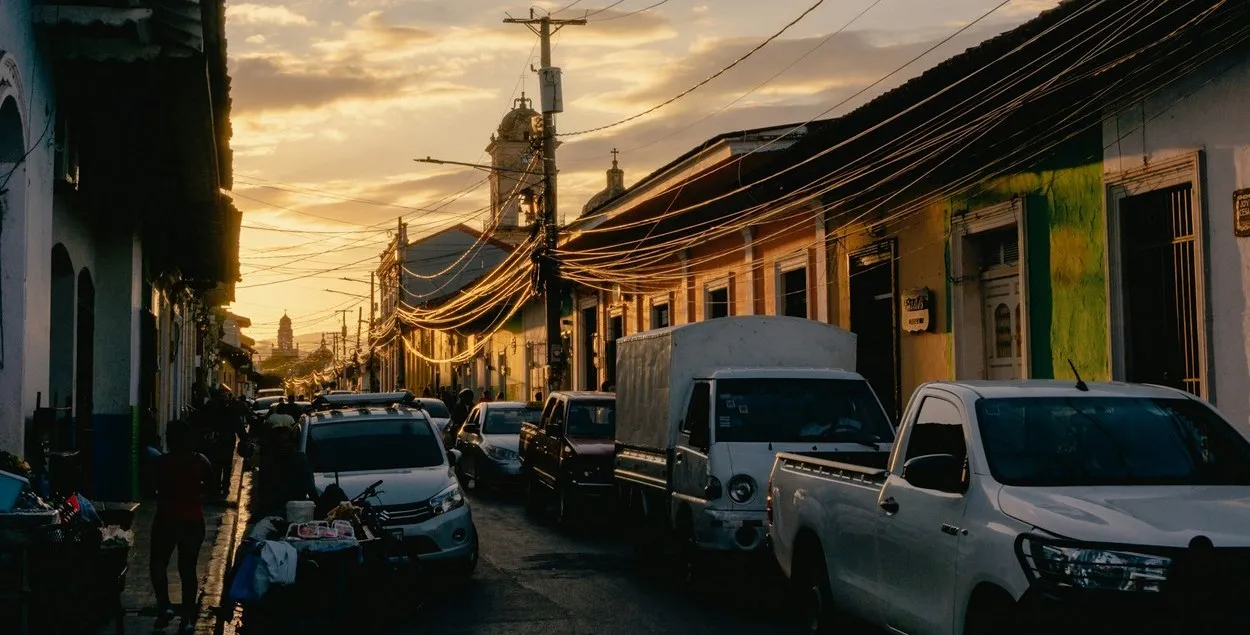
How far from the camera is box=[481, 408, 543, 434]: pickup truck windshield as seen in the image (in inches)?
967

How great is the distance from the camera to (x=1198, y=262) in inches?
494

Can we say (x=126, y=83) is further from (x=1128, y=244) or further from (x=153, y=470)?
(x=1128, y=244)

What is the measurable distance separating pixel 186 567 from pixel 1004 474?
6658 mm

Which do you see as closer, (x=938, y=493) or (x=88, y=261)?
(x=938, y=493)

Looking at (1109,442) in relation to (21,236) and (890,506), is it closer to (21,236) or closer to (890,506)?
(890,506)

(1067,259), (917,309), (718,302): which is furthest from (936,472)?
(718,302)

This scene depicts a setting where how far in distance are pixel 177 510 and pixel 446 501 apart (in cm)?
301

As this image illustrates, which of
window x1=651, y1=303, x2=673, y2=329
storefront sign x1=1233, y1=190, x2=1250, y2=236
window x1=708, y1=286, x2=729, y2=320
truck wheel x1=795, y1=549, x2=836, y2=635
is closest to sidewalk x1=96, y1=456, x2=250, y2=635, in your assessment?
truck wheel x1=795, y1=549, x2=836, y2=635

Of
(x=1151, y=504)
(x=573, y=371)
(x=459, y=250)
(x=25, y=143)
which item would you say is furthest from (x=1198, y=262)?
(x=459, y=250)

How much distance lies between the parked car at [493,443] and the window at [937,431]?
50.4ft

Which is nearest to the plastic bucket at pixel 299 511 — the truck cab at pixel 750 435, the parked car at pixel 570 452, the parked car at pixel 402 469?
the parked car at pixel 402 469

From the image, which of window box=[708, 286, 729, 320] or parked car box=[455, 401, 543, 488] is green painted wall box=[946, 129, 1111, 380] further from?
window box=[708, 286, 729, 320]

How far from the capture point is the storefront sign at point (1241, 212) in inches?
466

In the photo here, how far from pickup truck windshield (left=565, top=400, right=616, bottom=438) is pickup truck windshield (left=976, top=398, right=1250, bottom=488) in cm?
1197
